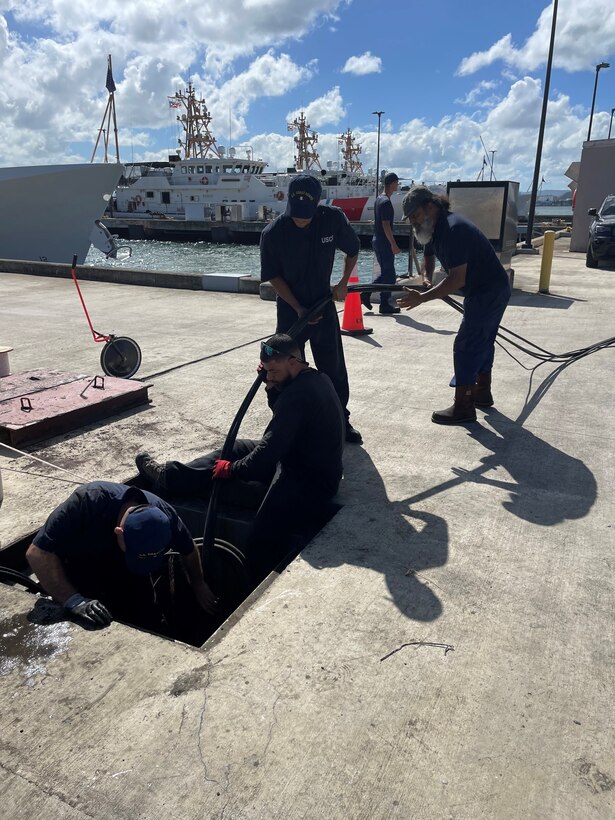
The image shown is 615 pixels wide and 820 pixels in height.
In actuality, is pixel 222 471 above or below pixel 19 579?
above

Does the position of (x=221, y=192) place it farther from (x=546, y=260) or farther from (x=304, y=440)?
Answer: (x=304, y=440)

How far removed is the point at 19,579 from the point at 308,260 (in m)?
2.79

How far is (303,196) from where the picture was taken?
4.24 meters

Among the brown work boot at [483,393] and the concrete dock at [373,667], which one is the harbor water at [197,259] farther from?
the concrete dock at [373,667]

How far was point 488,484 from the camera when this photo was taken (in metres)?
4.02

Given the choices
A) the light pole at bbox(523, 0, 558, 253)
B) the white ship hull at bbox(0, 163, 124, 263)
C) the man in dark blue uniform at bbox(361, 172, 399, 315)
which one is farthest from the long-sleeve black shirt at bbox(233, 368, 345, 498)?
the white ship hull at bbox(0, 163, 124, 263)

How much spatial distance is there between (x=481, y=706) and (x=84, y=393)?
14.0ft

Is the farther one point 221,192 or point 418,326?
point 221,192

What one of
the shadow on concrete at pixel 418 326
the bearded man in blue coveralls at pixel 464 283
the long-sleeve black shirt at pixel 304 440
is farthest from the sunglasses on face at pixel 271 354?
the shadow on concrete at pixel 418 326

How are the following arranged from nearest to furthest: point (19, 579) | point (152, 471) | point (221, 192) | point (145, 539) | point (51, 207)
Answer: point (145, 539) → point (19, 579) → point (152, 471) → point (51, 207) → point (221, 192)

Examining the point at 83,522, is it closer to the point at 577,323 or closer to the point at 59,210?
the point at 577,323

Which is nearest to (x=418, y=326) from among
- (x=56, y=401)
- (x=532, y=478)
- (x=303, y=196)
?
(x=303, y=196)

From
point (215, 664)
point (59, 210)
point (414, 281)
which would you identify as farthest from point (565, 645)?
point (59, 210)

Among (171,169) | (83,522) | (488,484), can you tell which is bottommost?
(488,484)
